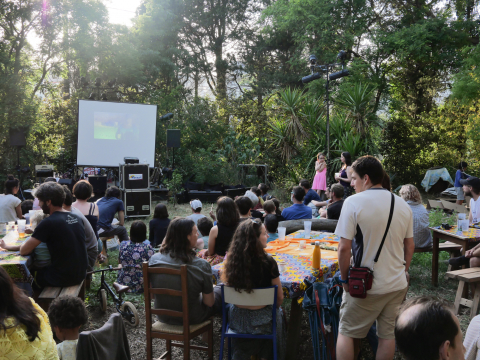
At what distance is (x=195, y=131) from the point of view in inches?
553

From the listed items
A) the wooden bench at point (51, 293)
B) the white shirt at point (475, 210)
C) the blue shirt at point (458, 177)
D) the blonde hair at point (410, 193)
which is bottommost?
the wooden bench at point (51, 293)

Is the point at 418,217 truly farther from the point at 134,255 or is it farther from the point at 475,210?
the point at 134,255

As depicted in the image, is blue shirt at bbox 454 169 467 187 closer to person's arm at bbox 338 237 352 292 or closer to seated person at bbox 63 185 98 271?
person's arm at bbox 338 237 352 292

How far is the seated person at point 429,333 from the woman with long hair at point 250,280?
4.49ft

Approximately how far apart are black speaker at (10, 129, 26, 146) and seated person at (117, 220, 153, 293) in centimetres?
894

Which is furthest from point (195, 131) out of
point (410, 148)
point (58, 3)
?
point (410, 148)

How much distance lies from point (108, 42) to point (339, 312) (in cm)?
1382

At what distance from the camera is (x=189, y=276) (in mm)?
2746

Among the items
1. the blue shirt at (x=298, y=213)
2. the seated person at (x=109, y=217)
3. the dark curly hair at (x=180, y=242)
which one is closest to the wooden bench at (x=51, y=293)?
the dark curly hair at (x=180, y=242)

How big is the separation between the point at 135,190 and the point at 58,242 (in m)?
5.78

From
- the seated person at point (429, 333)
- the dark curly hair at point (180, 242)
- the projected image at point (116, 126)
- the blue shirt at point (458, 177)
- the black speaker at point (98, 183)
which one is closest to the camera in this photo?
the seated person at point (429, 333)

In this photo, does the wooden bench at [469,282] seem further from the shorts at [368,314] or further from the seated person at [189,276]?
the seated person at [189,276]

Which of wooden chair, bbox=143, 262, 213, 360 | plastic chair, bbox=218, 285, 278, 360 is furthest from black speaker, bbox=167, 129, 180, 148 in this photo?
plastic chair, bbox=218, 285, 278, 360

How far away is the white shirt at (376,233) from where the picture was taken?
2326 millimetres
